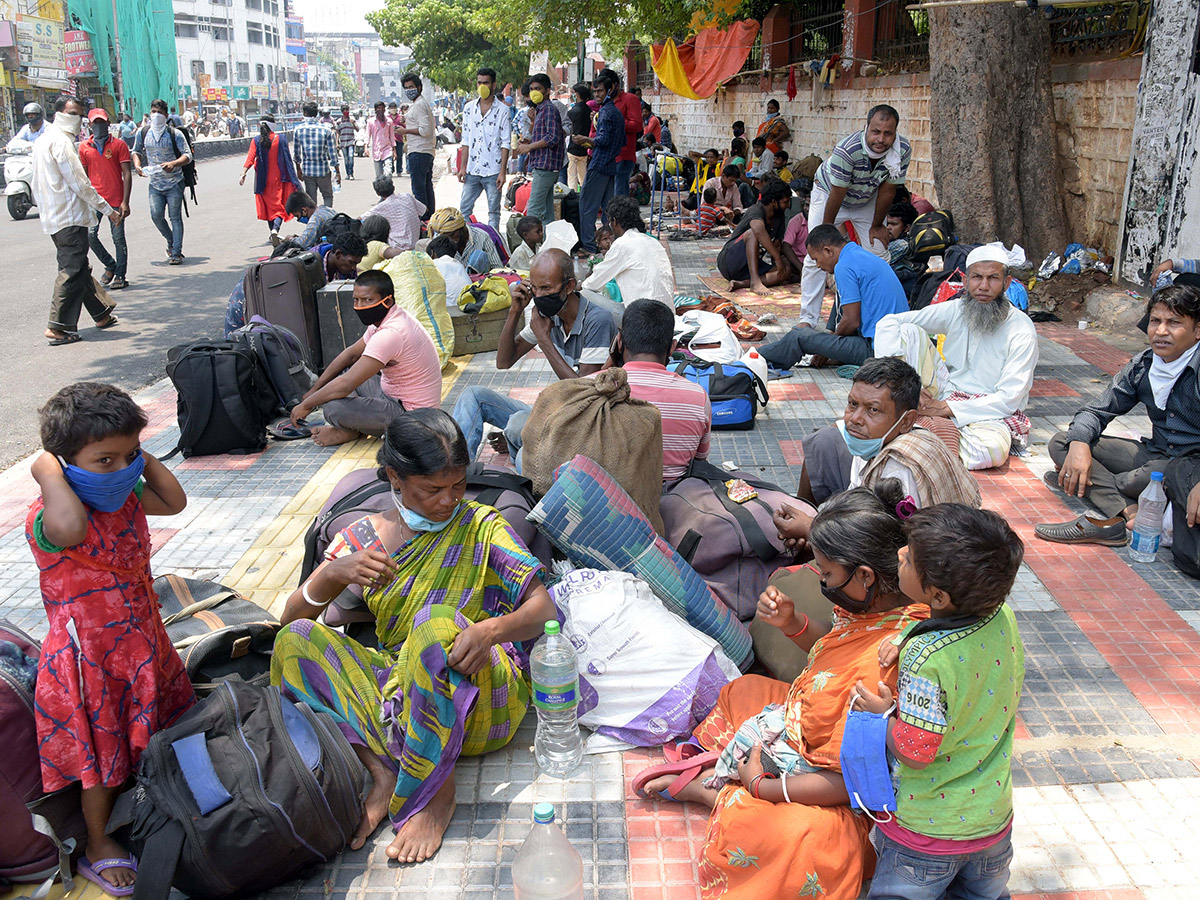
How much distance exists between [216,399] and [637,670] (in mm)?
3599

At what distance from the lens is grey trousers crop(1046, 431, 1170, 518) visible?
4.58m

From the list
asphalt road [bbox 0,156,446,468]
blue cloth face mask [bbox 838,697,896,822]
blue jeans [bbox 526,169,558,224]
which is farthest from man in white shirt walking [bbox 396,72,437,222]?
blue cloth face mask [bbox 838,697,896,822]

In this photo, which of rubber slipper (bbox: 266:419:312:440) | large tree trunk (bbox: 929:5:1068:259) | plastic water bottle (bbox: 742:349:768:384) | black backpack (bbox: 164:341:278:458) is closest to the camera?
black backpack (bbox: 164:341:278:458)

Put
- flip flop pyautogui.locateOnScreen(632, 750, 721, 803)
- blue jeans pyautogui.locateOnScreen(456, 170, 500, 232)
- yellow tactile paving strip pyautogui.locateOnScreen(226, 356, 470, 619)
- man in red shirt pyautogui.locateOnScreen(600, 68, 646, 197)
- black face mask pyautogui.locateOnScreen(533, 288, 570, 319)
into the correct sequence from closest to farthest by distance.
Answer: flip flop pyautogui.locateOnScreen(632, 750, 721, 803) → yellow tactile paving strip pyautogui.locateOnScreen(226, 356, 470, 619) → black face mask pyautogui.locateOnScreen(533, 288, 570, 319) → blue jeans pyautogui.locateOnScreen(456, 170, 500, 232) → man in red shirt pyautogui.locateOnScreen(600, 68, 646, 197)

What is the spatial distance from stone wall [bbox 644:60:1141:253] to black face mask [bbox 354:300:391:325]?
6.77 metres

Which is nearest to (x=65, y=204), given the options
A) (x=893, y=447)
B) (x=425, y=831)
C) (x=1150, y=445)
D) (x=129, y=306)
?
(x=129, y=306)

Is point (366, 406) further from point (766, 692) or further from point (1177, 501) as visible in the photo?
point (1177, 501)

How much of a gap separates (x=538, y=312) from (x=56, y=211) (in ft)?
16.5

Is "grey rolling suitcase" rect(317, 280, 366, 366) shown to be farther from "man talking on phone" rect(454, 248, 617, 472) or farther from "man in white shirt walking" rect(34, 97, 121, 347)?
"man in white shirt walking" rect(34, 97, 121, 347)

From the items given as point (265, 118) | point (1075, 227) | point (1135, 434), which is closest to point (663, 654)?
point (1135, 434)

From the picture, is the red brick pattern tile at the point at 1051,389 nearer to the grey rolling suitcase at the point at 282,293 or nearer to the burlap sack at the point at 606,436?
the burlap sack at the point at 606,436

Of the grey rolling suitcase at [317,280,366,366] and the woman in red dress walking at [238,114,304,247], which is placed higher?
the woman in red dress walking at [238,114,304,247]

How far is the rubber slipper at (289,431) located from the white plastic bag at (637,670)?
3400 mm

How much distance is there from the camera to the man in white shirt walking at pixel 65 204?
8.10 m
